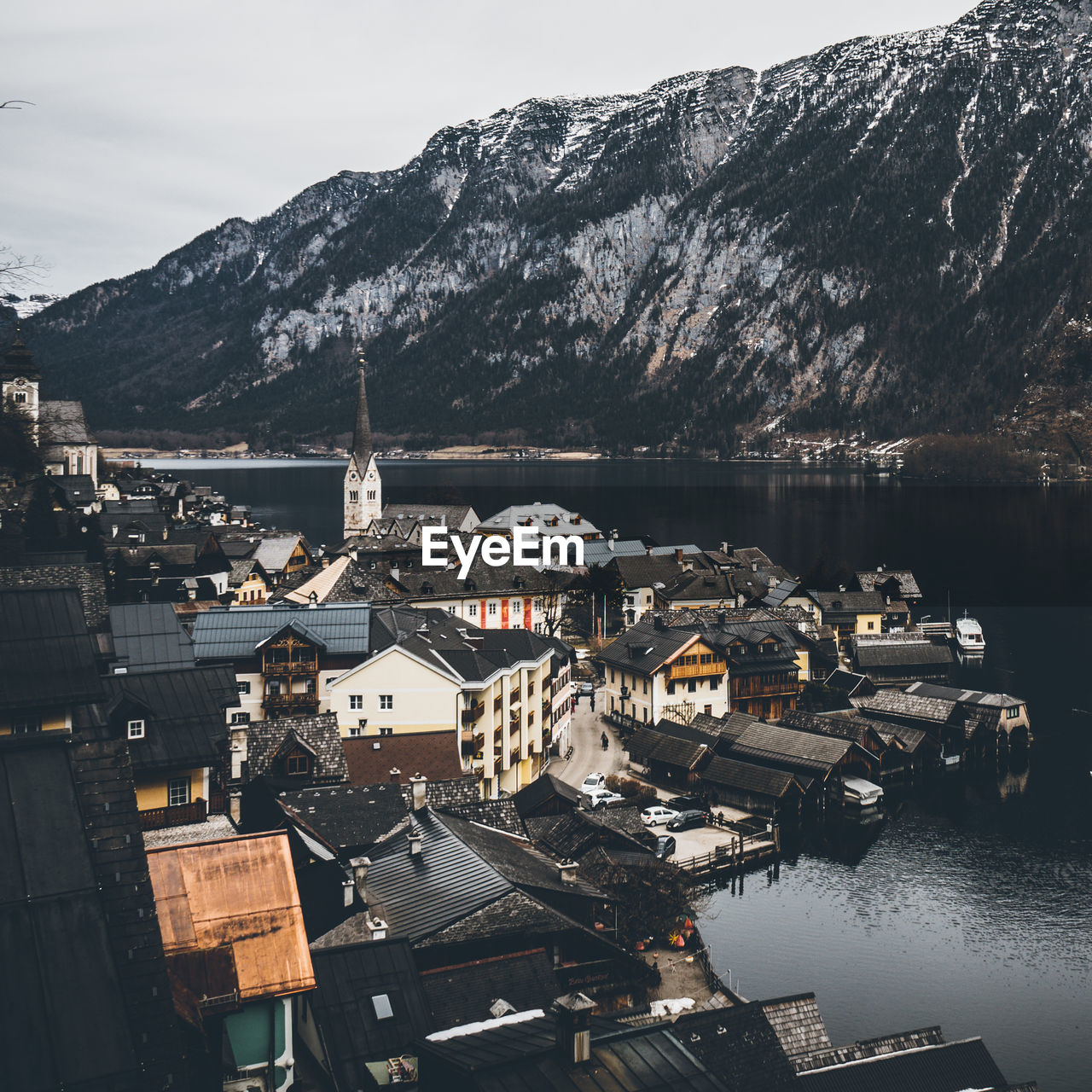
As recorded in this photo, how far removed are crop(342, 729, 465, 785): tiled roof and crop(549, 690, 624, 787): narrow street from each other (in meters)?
12.9

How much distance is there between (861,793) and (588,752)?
15.7 meters

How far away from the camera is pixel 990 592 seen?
126 metres

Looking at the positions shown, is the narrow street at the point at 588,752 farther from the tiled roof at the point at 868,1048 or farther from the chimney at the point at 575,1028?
the chimney at the point at 575,1028

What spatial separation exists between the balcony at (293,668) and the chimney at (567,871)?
16181 mm

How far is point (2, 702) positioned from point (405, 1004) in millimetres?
11441

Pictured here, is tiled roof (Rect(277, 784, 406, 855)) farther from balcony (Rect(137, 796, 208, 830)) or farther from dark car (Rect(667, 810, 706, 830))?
dark car (Rect(667, 810, 706, 830))

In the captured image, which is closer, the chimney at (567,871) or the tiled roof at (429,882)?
the tiled roof at (429,882)

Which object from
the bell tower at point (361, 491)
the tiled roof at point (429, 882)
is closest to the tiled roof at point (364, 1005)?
the tiled roof at point (429, 882)

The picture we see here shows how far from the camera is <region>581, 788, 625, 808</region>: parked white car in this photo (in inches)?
2012

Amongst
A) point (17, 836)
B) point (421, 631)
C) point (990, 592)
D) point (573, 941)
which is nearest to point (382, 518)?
point (990, 592)

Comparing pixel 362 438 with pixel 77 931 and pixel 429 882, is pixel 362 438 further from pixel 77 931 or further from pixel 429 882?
pixel 77 931

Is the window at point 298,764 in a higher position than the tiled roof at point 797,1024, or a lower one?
higher

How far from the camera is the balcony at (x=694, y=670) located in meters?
66.2

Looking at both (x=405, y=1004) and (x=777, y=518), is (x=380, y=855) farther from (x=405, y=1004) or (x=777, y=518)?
(x=777, y=518)
